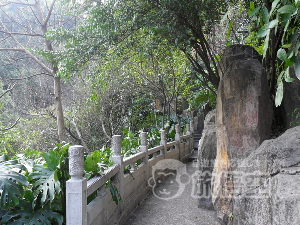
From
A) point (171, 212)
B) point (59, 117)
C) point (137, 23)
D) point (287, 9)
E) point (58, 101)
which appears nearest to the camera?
point (287, 9)

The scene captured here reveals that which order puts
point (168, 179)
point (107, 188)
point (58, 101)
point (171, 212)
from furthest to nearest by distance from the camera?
point (58, 101) < point (168, 179) < point (171, 212) < point (107, 188)

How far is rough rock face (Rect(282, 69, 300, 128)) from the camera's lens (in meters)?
4.20

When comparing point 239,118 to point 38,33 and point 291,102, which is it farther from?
point 38,33

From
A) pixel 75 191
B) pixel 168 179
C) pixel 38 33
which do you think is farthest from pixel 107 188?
pixel 38 33

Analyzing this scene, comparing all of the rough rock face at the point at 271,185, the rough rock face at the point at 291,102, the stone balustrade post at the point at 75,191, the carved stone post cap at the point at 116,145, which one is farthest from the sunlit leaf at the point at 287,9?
the carved stone post cap at the point at 116,145

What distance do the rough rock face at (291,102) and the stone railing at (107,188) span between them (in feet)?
8.99

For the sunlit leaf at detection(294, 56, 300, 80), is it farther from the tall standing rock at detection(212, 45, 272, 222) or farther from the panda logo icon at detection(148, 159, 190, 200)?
the panda logo icon at detection(148, 159, 190, 200)

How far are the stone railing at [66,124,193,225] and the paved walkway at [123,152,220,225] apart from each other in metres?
0.18

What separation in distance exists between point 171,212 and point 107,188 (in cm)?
195

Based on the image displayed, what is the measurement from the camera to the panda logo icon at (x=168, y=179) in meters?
6.47

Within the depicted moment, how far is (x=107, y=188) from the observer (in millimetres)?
3828

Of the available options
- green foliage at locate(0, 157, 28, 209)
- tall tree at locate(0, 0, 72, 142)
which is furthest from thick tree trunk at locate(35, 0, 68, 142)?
green foliage at locate(0, 157, 28, 209)

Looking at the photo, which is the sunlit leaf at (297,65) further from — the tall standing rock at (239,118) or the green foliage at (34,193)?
the tall standing rock at (239,118)

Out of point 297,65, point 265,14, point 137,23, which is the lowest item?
point 297,65
